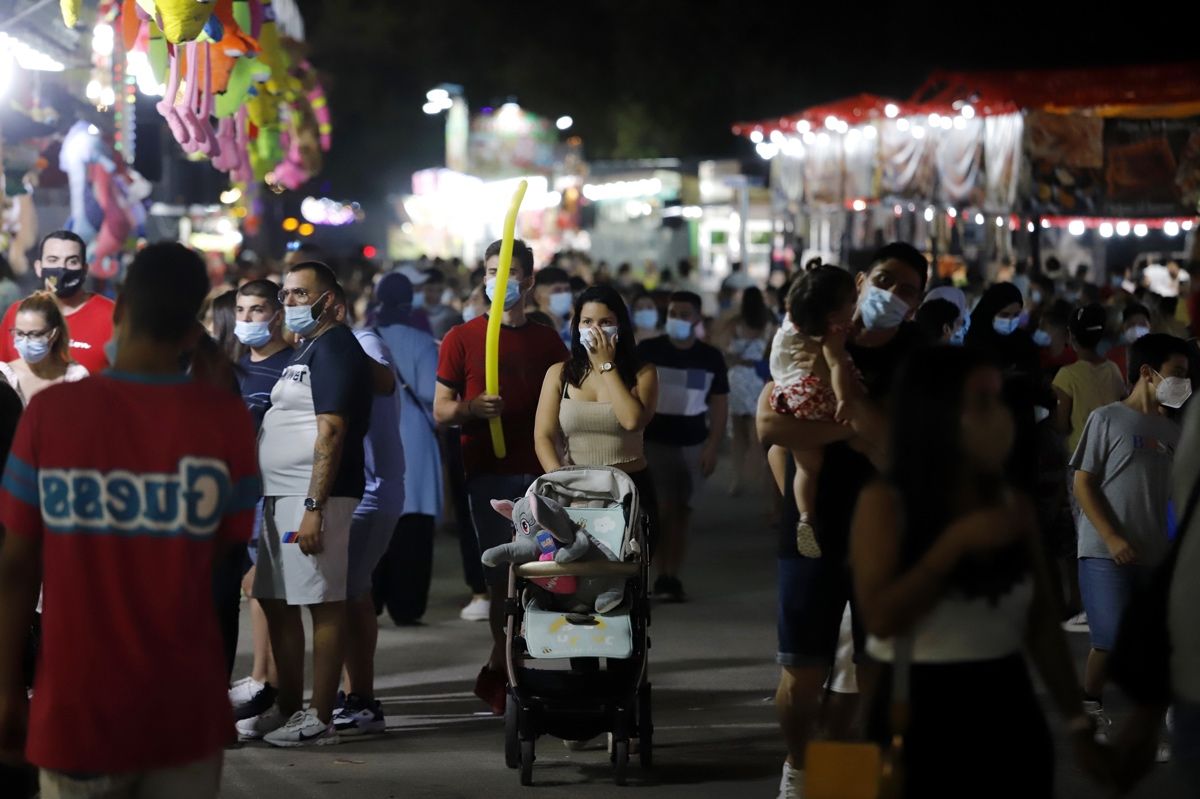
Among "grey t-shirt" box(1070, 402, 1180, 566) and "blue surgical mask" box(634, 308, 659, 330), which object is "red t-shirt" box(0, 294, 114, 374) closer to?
"grey t-shirt" box(1070, 402, 1180, 566)

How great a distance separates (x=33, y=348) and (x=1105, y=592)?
4638 mm

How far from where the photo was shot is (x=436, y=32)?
66.2 metres

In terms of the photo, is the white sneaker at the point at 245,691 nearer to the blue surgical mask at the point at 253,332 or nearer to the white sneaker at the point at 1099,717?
the blue surgical mask at the point at 253,332

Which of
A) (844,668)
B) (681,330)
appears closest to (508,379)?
(844,668)

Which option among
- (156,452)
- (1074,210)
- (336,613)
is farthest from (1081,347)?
(1074,210)

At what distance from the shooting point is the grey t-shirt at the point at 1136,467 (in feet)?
24.1

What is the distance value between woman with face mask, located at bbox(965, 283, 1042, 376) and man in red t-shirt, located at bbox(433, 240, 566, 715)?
2.11 meters

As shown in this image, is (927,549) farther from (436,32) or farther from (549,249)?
(436,32)

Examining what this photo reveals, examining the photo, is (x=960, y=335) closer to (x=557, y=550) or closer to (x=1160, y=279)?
(x=557, y=550)

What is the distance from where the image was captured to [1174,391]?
7.36 m

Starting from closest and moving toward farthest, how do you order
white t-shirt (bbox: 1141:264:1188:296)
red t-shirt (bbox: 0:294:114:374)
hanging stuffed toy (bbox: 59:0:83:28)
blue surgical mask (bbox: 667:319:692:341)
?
red t-shirt (bbox: 0:294:114:374), hanging stuffed toy (bbox: 59:0:83:28), blue surgical mask (bbox: 667:319:692:341), white t-shirt (bbox: 1141:264:1188:296)

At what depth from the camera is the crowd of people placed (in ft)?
13.5

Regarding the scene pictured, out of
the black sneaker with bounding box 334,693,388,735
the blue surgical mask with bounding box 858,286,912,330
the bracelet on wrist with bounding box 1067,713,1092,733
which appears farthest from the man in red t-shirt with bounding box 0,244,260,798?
the black sneaker with bounding box 334,693,388,735

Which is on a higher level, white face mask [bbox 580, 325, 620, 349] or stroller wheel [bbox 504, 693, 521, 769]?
white face mask [bbox 580, 325, 620, 349]
